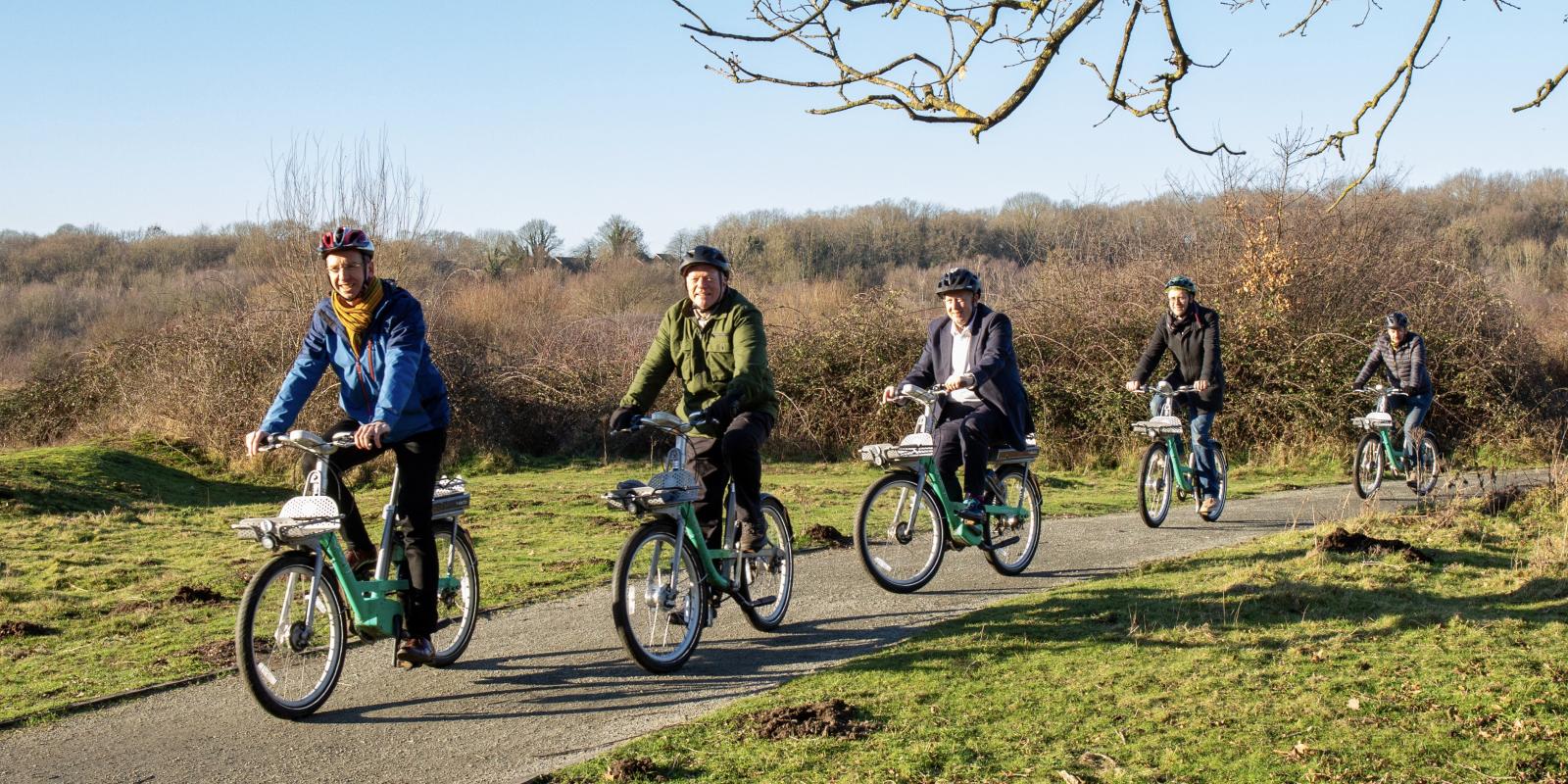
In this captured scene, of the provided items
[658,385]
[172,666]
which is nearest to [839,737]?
[658,385]

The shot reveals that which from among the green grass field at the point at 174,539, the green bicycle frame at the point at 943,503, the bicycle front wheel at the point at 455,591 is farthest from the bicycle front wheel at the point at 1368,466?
the bicycle front wheel at the point at 455,591

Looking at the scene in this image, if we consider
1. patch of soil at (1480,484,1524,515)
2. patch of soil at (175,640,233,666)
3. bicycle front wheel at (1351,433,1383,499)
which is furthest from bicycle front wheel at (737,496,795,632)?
bicycle front wheel at (1351,433,1383,499)

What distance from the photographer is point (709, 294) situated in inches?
276

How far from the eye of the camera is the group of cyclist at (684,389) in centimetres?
614

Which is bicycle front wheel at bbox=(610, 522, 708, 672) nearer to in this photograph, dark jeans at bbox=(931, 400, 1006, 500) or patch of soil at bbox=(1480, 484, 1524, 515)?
dark jeans at bbox=(931, 400, 1006, 500)

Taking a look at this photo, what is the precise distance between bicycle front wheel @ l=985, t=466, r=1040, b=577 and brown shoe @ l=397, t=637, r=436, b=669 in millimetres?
4113

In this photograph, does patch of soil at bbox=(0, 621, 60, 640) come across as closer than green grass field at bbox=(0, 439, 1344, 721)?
No

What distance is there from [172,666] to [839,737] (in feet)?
12.3

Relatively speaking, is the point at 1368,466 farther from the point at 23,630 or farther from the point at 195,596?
the point at 23,630

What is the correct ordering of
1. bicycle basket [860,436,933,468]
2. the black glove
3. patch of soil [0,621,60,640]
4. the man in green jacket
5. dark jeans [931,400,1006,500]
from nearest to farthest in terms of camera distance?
the black glove, the man in green jacket, patch of soil [0,621,60,640], bicycle basket [860,436,933,468], dark jeans [931,400,1006,500]

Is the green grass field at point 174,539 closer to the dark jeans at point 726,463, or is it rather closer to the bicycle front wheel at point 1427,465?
the bicycle front wheel at point 1427,465

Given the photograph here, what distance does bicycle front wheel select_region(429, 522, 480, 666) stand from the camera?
666cm

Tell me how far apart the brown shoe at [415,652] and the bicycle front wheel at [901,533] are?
285 centimetres

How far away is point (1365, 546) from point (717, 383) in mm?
5404
